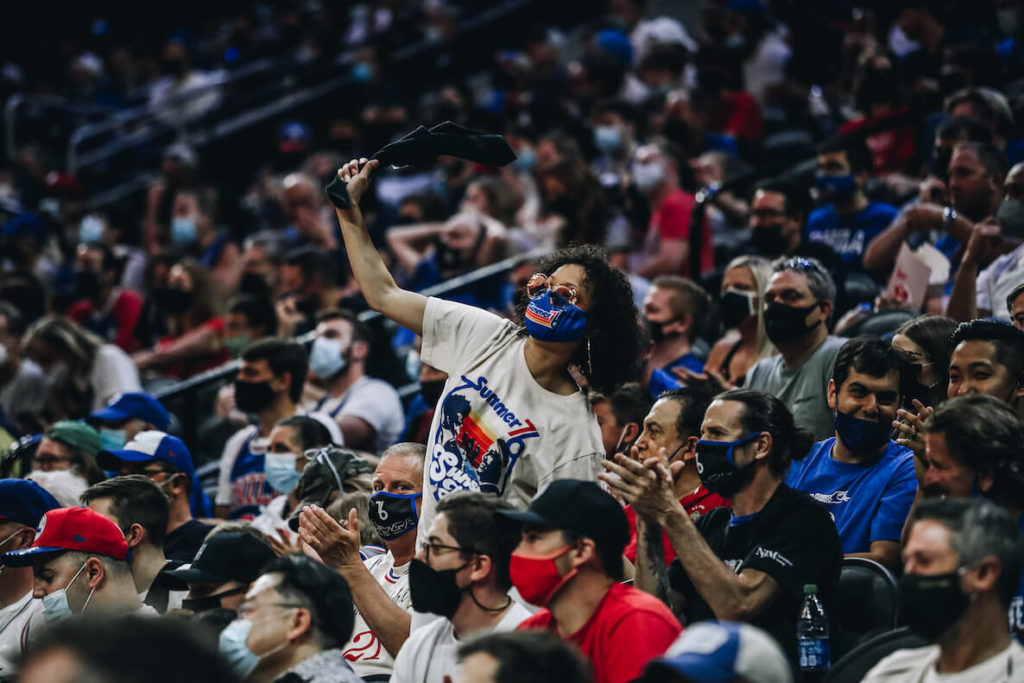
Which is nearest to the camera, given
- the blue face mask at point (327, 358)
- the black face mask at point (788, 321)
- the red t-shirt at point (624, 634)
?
the red t-shirt at point (624, 634)

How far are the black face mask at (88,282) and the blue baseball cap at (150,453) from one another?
528 centimetres

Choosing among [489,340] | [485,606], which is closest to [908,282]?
[489,340]

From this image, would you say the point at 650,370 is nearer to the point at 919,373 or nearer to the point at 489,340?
the point at 919,373

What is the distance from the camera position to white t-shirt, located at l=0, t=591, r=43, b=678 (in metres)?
5.69

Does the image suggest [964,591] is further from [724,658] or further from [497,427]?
[497,427]

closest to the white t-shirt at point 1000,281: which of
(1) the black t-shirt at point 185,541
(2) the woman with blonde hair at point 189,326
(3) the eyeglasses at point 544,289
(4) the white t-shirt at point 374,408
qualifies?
(3) the eyeglasses at point 544,289

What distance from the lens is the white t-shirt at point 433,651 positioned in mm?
4406

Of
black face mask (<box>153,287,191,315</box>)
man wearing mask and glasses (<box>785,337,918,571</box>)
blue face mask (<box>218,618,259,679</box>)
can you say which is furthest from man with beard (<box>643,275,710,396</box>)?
black face mask (<box>153,287,191,315</box>)

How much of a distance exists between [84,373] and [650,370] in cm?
427

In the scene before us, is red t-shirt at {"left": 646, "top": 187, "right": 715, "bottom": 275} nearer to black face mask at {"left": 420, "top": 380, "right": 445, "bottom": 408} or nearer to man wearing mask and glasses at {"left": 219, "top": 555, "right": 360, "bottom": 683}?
black face mask at {"left": 420, "top": 380, "right": 445, "bottom": 408}

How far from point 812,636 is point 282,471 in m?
3.42

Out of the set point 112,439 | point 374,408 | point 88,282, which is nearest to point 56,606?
point 112,439

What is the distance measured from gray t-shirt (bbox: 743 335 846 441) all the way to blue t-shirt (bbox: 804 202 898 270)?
1801mm

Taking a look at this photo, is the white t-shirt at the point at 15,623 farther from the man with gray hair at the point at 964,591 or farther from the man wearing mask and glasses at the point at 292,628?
the man with gray hair at the point at 964,591
